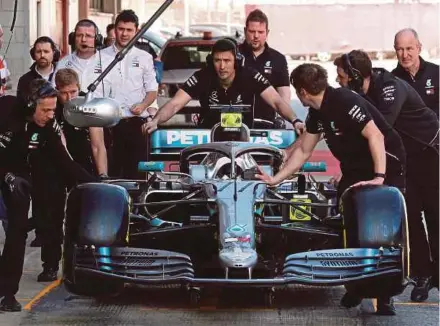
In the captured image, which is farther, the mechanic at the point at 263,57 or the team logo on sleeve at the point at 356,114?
the mechanic at the point at 263,57

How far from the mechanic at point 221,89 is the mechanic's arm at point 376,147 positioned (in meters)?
2.15

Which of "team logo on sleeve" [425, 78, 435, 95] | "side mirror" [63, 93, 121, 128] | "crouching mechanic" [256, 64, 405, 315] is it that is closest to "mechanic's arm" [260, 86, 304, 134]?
"team logo on sleeve" [425, 78, 435, 95]

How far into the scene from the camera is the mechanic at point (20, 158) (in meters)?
9.15

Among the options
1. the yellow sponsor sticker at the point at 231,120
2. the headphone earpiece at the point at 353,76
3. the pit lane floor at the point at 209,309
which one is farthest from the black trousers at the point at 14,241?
the headphone earpiece at the point at 353,76

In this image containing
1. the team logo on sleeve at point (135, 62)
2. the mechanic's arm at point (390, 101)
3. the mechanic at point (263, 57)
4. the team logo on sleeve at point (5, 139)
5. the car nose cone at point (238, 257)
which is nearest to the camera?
the car nose cone at point (238, 257)

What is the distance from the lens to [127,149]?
1255 centimetres

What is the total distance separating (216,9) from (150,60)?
1937 inches

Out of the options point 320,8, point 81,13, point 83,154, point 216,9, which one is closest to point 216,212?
point 83,154

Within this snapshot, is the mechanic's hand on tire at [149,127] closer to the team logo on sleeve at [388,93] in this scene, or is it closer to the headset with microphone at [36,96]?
the headset with microphone at [36,96]

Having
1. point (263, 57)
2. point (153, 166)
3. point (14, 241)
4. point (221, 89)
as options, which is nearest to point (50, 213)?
point (153, 166)

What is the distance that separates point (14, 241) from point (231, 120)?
222 centimetres

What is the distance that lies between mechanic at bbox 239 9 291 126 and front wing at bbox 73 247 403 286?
4.64 m

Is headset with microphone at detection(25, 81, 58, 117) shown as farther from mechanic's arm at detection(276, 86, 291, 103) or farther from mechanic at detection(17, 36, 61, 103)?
mechanic's arm at detection(276, 86, 291, 103)

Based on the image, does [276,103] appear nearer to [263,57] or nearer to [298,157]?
[263,57]
